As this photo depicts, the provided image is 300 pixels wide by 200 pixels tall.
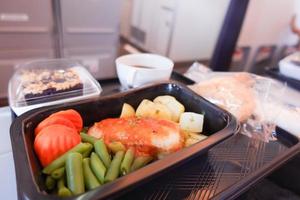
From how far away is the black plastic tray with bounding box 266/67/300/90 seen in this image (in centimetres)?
88

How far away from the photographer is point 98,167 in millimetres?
352

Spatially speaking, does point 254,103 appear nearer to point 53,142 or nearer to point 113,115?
point 113,115

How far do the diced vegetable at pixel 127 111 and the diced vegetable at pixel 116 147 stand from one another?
0.32 feet

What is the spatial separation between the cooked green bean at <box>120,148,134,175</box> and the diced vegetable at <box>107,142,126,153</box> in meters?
0.01

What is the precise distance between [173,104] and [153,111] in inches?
2.1

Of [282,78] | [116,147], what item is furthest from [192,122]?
[282,78]

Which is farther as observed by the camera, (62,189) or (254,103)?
(254,103)

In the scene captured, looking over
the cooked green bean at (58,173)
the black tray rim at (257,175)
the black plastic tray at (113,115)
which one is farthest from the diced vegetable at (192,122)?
the cooked green bean at (58,173)

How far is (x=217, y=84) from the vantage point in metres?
0.66

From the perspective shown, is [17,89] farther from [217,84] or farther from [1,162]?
[217,84]

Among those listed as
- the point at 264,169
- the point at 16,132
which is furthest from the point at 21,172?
the point at 264,169

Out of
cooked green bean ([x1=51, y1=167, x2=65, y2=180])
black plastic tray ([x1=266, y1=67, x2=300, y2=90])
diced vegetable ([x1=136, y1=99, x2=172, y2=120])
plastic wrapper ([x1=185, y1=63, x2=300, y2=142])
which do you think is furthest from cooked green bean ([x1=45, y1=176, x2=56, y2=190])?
black plastic tray ([x1=266, y1=67, x2=300, y2=90])

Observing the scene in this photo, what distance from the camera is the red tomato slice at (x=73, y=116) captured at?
0.43 meters

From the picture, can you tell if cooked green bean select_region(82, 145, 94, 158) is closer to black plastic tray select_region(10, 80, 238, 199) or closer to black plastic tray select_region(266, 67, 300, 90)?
black plastic tray select_region(10, 80, 238, 199)
